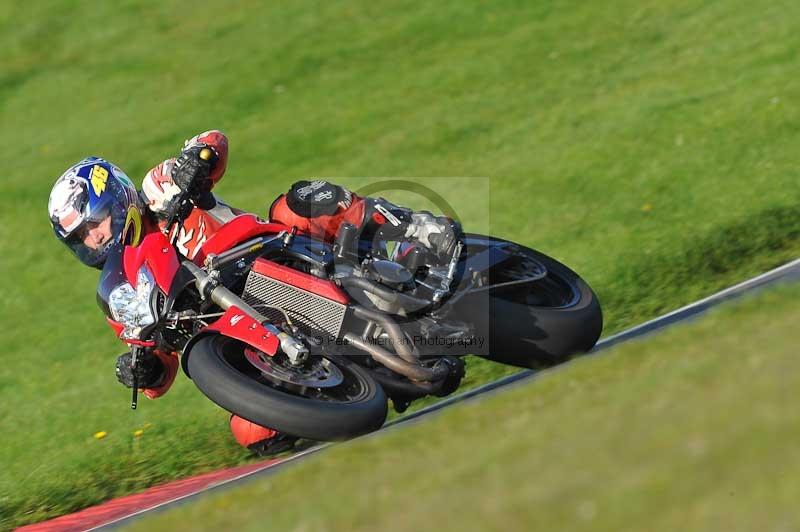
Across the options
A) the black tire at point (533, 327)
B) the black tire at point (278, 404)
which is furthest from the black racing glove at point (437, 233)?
the black tire at point (278, 404)

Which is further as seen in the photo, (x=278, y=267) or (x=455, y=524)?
(x=278, y=267)

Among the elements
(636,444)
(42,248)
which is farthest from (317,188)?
(42,248)

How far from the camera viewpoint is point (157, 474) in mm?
7988

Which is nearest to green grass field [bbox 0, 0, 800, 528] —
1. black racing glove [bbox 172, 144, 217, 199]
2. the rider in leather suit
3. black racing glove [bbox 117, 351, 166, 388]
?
black racing glove [bbox 117, 351, 166, 388]

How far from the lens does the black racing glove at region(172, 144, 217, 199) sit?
6801 mm

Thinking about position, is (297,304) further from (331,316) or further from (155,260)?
(155,260)

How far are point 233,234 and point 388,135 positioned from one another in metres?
9.10

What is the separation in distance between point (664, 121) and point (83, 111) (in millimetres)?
11087

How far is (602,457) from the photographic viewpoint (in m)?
4.09

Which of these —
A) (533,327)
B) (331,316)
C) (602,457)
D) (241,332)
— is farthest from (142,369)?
(602,457)

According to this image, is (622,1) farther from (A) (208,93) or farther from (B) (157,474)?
(B) (157,474)

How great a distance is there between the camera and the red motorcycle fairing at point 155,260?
6352 millimetres

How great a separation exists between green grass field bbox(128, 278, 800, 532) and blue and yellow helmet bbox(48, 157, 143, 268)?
2.10 metres

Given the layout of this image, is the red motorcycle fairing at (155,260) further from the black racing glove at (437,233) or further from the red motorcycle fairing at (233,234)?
the black racing glove at (437,233)
